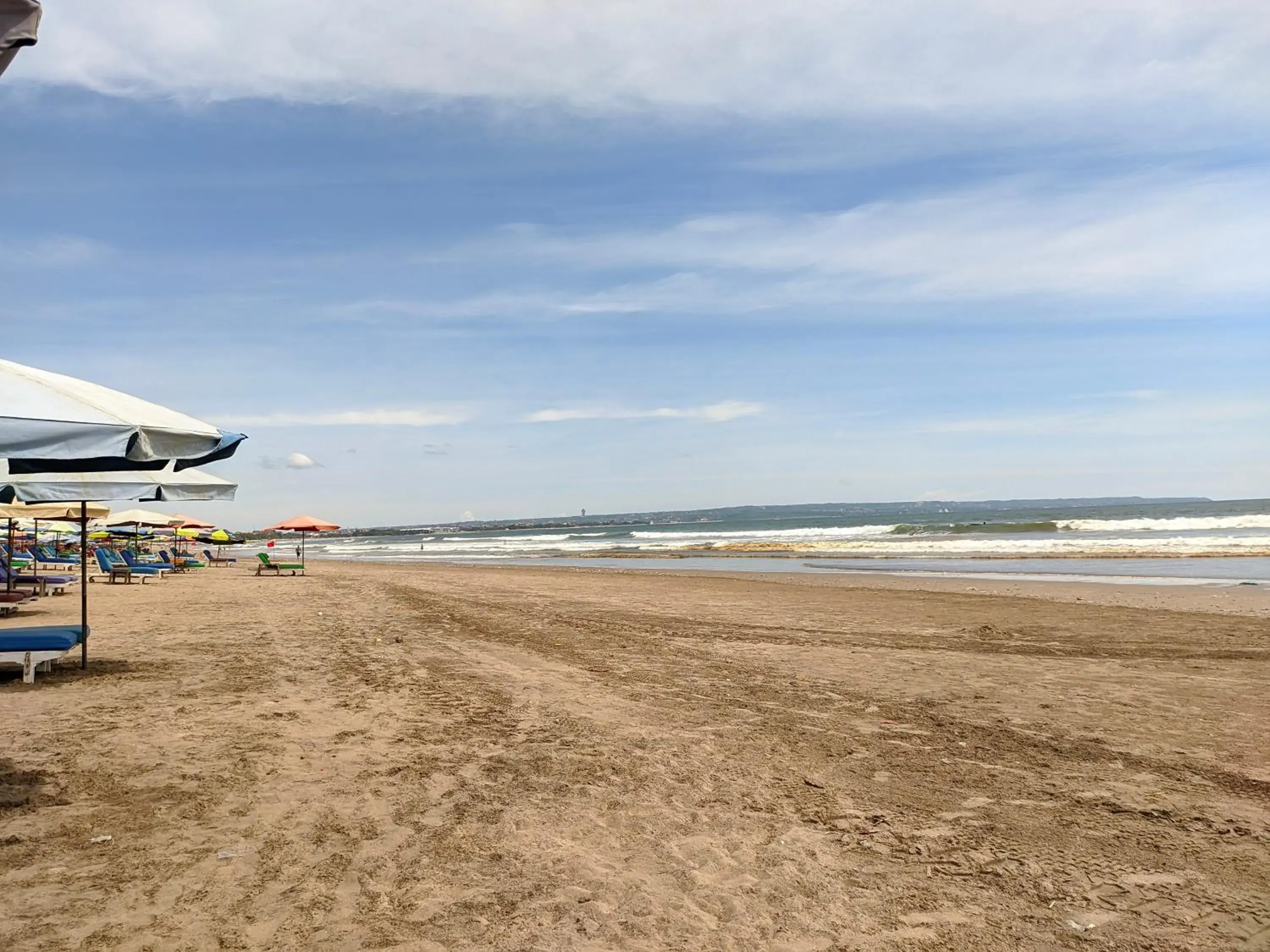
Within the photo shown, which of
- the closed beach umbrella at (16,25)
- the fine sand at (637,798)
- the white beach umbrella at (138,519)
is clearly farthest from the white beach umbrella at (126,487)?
the white beach umbrella at (138,519)

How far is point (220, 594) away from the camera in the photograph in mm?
18344

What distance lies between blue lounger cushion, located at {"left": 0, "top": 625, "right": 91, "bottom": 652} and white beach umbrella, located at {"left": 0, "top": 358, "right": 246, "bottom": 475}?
356 cm

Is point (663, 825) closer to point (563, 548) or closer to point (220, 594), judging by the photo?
point (220, 594)

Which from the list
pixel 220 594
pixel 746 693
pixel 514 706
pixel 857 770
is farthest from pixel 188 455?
pixel 220 594

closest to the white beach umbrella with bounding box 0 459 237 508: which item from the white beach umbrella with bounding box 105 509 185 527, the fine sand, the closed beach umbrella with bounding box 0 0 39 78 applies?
the fine sand

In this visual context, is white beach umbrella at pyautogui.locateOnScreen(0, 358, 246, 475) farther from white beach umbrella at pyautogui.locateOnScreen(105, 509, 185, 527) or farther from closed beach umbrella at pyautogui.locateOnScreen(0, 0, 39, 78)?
white beach umbrella at pyautogui.locateOnScreen(105, 509, 185, 527)

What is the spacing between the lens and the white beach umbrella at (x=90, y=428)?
380 cm

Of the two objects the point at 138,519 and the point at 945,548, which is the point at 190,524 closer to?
the point at 138,519

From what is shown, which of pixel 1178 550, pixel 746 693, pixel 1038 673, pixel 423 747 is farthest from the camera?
pixel 1178 550

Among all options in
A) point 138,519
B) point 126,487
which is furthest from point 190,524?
point 126,487

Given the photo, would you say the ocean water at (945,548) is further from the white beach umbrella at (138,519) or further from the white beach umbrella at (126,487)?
the white beach umbrella at (126,487)

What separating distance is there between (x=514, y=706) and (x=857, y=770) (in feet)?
9.58

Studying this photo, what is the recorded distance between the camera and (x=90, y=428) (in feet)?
12.9

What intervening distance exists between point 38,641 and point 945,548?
36.1 metres
